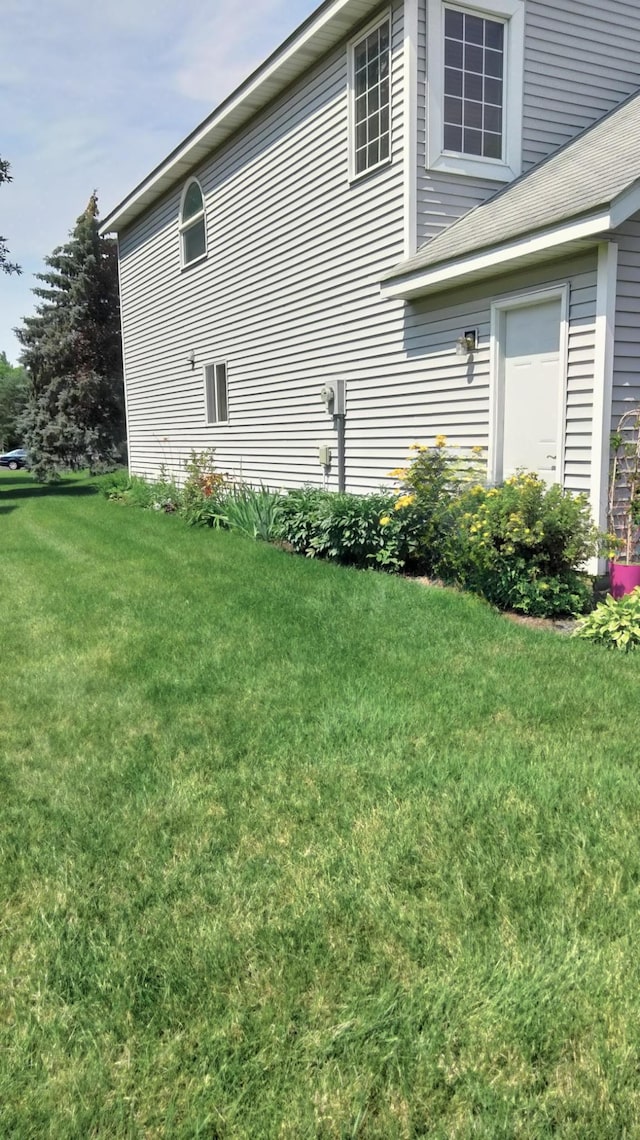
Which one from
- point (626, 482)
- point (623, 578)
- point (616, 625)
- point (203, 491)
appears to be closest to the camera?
point (616, 625)

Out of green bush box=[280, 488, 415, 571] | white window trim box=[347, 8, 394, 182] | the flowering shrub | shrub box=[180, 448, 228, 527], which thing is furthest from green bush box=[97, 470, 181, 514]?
the flowering shrub

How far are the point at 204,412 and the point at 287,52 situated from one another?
5.93m

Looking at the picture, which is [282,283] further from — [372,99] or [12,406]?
[12,406]

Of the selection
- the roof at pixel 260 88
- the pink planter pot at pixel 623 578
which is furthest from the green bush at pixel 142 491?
the pink planter pot at pixel 623 578

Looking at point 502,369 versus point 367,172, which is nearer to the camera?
point 502,369

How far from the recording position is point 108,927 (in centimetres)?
221

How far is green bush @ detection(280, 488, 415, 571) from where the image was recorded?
7.01 metres

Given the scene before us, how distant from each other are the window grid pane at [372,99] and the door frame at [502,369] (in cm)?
272

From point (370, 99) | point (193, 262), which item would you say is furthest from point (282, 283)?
point (193, 262)

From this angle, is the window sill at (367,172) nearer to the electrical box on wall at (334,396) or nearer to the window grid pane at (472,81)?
the window grid pane at (472,81)

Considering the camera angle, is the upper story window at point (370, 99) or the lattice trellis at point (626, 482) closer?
the lattice trellis at point (626, 482)

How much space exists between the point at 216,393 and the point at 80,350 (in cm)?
1524

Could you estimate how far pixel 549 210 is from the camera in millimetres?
6160

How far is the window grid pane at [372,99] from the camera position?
823cm
